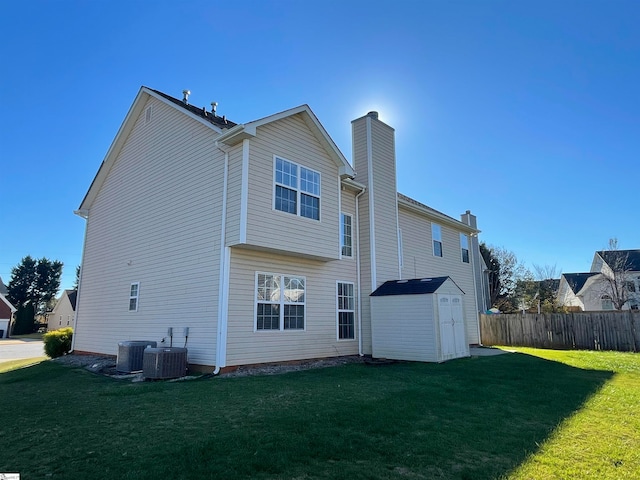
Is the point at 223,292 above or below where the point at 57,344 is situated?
above

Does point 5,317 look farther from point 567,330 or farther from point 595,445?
point 595,445

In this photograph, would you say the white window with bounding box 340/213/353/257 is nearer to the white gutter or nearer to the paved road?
the white gutter

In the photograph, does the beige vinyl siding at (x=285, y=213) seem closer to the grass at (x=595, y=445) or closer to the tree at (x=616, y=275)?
the grass at (x=595, y=445)

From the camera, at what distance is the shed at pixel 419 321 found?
11297 millimetres

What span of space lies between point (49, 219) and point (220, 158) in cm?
2079

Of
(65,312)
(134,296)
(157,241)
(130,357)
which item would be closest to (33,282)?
(65,312)

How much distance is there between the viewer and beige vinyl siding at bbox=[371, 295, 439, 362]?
11266 mm

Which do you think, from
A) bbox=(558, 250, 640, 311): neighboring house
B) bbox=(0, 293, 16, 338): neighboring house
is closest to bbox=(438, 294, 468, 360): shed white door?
bbox=(558, 250, 640, 311): neighboring house

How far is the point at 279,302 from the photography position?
10672mm

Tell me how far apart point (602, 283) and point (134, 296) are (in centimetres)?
3826

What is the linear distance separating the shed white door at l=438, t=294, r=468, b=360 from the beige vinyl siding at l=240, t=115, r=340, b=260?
3733mm

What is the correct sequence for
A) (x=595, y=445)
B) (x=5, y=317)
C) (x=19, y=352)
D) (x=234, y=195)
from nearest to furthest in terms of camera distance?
(x=595, y=445), (x=234, y=195), (x=19, y=352), (x=5, y=317)

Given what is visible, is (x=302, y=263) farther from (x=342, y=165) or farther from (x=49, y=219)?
(x=49, y=219)

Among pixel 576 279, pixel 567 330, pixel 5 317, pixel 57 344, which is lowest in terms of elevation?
pixel 57 344
